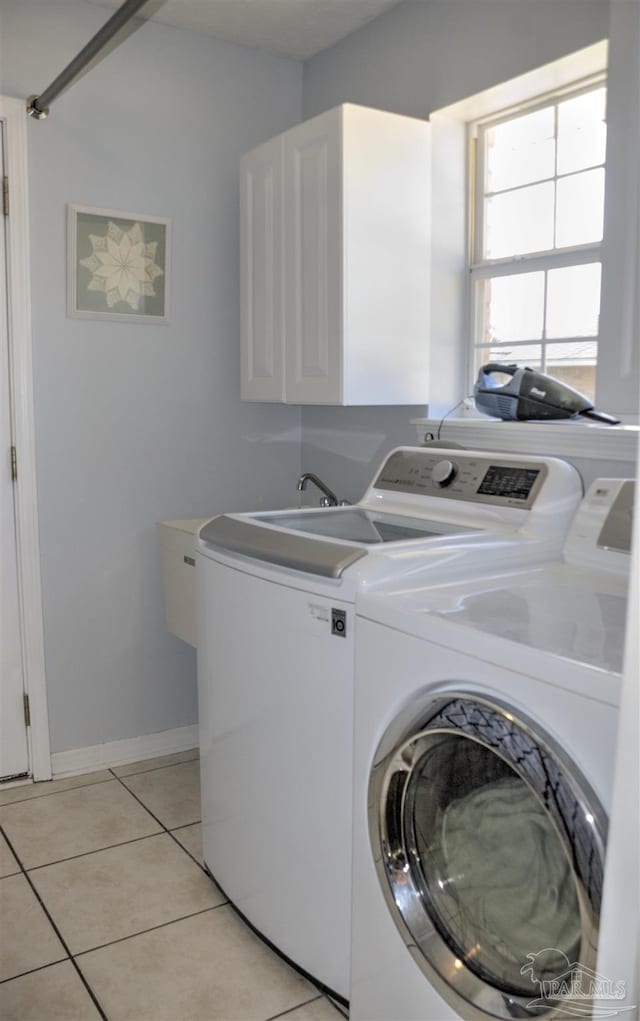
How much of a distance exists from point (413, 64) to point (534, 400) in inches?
50.7

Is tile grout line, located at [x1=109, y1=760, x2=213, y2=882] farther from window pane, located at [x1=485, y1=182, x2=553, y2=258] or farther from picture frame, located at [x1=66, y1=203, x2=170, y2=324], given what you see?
window pane, located at [x1=485, y1=182, x2=553, y2=258]

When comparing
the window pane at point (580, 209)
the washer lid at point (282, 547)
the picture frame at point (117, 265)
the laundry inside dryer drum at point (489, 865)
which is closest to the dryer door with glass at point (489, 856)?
the laundry inside dryer drum at point (489, 865)

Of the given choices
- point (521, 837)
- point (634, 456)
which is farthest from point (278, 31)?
point (521, 837)

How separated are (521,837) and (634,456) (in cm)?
101

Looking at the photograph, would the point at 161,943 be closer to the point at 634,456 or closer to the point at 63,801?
the point at 63,801

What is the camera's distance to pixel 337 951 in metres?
1.72

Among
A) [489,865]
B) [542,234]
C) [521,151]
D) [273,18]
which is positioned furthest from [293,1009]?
[273,18]

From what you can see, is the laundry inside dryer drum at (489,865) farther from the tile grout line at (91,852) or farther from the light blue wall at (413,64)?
the light blue wall at (413,64)

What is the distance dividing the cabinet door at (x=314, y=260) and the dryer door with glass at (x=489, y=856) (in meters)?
1.35

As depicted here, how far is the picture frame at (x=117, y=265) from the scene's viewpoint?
2807 millimetres

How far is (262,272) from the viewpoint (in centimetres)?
290

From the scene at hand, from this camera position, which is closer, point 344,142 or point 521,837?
point 521,837

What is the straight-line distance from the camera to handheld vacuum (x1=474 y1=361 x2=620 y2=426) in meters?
2.14

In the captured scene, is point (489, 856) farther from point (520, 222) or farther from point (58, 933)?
point (520, 222)
